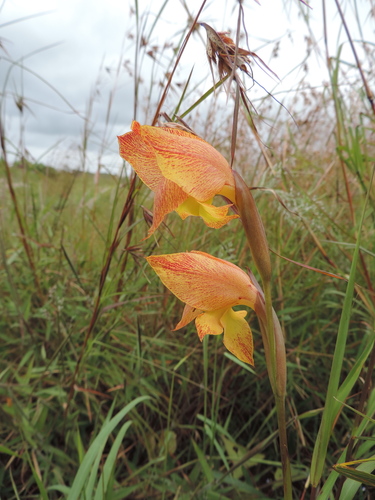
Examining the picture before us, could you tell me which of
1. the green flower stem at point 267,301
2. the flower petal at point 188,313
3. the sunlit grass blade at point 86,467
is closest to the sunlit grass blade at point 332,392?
→ the green flower stem at point 267,301

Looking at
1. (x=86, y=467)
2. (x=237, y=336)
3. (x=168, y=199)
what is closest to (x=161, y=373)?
(x=86, y=467)

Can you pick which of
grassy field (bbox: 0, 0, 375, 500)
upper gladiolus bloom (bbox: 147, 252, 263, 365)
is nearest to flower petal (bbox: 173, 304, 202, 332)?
upper gladiolus bloom (bbox: 147, 252, 263, 365)

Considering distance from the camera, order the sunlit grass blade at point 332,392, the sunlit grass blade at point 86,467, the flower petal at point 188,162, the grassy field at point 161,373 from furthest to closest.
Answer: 1. the grassy field at point 161,373
2. the sunlit grass blade at point 86,467
3. the sunlit grass blade at point 332,392
4. the flower petal at point 188,162

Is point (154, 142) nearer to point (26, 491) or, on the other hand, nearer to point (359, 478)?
point (359, 478)

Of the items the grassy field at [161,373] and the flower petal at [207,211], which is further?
the grassy field at [161,373]

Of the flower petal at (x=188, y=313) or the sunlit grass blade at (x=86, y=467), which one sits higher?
the flower petal at (x=188, y=313)

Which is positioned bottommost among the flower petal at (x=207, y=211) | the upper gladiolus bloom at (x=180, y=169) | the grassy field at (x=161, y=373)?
the grassy field at (x=161, y=373)

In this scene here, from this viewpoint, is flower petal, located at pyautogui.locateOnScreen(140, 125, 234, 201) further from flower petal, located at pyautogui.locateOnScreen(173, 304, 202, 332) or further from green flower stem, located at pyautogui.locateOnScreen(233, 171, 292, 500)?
flower petal, located at pyautogui.locateOnScreen(173, 304, 202, 332)

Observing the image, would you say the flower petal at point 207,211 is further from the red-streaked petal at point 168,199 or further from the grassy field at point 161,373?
the grassy field at point 161,373
